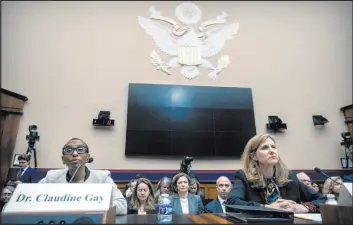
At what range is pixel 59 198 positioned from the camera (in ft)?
2.45

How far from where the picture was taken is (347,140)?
4.32 m

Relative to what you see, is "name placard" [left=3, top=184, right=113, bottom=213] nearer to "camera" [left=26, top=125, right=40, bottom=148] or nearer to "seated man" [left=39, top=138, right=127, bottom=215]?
"seated man" [left=39, top=138, right=127, bottom=215]

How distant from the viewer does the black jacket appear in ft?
4.14

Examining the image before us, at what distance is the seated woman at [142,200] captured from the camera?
236 centimetres

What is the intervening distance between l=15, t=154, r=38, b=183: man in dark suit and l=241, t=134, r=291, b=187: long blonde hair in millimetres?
3138

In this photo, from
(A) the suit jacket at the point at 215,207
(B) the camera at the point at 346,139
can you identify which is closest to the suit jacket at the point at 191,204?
(A) the suit jacket at the point at 215,207

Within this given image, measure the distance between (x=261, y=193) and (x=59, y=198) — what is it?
944mm

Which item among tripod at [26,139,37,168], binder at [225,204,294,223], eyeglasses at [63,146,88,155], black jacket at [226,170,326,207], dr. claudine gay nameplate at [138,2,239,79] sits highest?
dr. claudine gay nameplate at [138,2,239,79]

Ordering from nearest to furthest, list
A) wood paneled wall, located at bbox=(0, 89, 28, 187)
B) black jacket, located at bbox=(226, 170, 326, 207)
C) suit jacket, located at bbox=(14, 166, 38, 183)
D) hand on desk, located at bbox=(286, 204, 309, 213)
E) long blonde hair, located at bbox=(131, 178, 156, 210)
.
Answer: hand on desk, located at bbox=(286, 204, 309, 213), black jacket, located at bbox=(226, 170, 326, 207), long blonde hair, located at bbox=(131, 178, 156, 210), suit jacket, located at bbox=(14, 166, 38, 183), wood paneled wall, located at bbox=(0, 89, 28, 187)

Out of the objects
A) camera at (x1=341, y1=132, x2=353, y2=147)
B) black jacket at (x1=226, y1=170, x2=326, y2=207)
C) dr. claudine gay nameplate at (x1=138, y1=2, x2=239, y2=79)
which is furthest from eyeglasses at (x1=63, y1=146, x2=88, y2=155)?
camera at (x1=341, y1=132, x2=353, y2=147)

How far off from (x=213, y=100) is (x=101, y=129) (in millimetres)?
1928

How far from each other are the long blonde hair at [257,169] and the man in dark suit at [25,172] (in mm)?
3138


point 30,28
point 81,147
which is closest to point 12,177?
point 30,28

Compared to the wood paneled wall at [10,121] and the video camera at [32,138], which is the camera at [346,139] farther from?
the wood paneled wall at [10,121]
